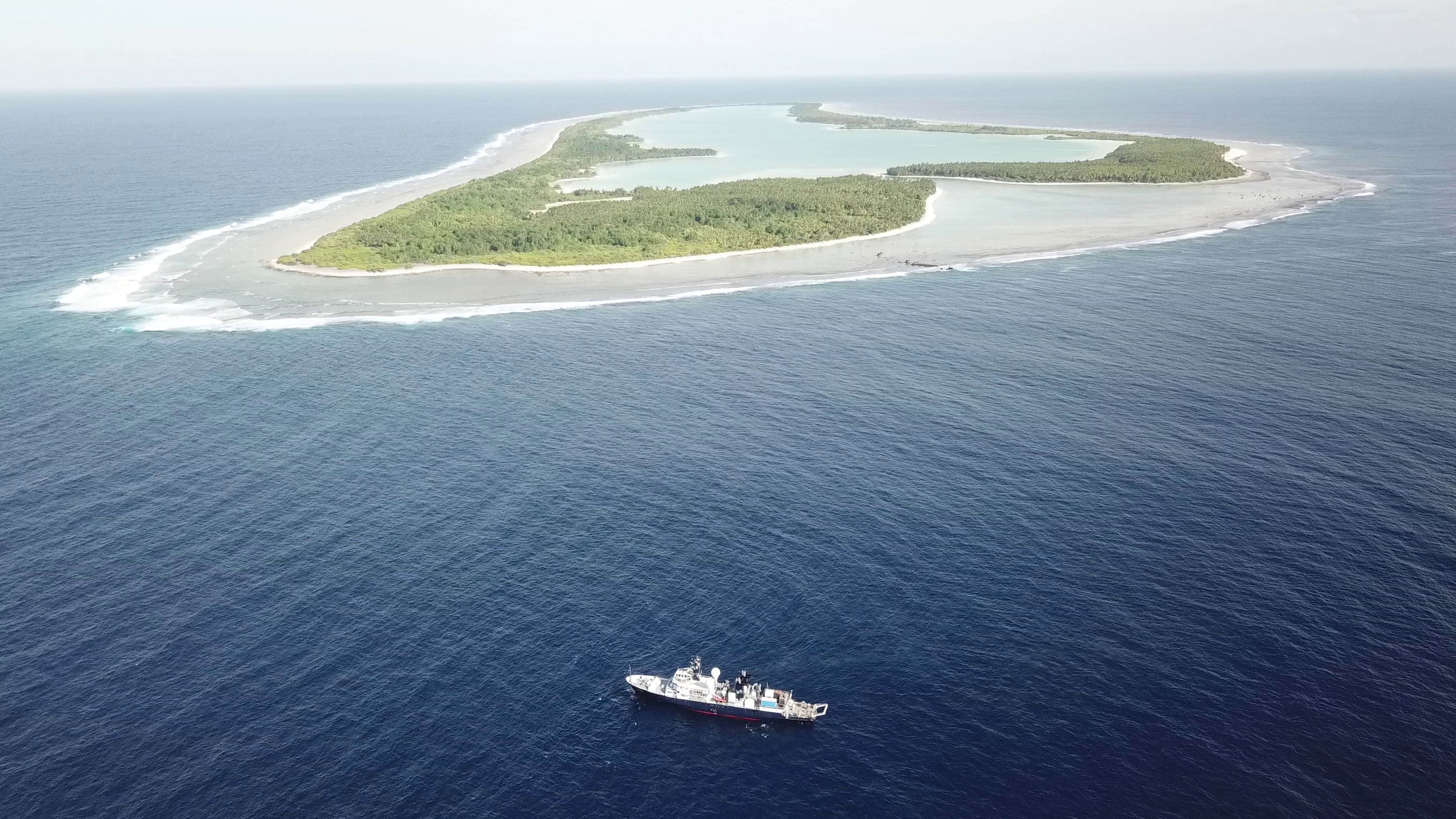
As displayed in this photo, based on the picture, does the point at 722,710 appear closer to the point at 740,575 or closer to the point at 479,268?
the point at 740,575

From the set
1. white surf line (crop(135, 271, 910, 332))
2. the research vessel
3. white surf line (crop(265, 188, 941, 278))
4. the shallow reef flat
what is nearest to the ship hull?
the research vessel

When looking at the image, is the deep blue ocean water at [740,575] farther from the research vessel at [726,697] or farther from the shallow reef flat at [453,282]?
the shallow reef flat at [453,282]

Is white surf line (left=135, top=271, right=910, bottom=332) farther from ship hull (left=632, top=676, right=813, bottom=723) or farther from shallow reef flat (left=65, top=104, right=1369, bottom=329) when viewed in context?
ship hull (left=632, top=676, right=813, bottom=723)

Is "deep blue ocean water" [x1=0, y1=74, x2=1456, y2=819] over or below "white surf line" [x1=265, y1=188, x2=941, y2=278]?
below

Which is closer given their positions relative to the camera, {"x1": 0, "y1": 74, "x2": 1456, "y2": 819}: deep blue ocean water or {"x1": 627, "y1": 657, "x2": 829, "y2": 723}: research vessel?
{"x1": 0, "y1": 74, "x2": 1456, "y2": 819}: deep blue ocean water

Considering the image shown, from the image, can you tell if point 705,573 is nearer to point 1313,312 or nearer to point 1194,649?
point 1194,649

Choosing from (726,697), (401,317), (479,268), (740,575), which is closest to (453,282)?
(479,268)

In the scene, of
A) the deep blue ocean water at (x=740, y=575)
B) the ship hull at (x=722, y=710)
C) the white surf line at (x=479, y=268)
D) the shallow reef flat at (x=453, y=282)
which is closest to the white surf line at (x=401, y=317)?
the shallow reef flat at (x=453, y=282)
